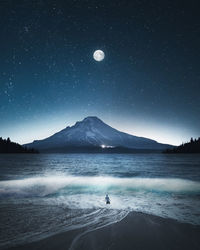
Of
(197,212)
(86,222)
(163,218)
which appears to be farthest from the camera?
(197,212)

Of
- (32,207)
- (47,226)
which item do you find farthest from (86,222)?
(32,207)

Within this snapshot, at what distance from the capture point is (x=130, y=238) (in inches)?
208

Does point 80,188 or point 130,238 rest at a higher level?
point 130,238

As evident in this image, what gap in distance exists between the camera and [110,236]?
17.6 ft

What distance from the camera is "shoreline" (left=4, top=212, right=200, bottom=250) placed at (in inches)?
189

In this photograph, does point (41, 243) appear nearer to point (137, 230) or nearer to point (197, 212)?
point (137, 230)

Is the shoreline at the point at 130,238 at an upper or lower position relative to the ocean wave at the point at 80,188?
upper

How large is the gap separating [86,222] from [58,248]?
206 centimetres

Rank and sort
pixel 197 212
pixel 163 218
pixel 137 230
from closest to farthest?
pixel 137 230 → pixel 163 218 → pixel 197 212

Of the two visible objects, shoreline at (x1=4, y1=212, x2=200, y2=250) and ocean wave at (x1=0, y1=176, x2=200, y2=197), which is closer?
shoreline at (x1=4, y1=212, x2=200, y2=250)

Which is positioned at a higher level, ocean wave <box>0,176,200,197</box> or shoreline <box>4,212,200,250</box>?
shoreline <box>4,212,200,250</box>

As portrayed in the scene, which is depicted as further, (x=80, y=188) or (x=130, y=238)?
(x=80, y=188)

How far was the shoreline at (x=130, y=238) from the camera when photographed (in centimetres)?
480

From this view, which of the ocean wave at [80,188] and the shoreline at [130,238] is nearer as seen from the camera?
Result: the shoreline at [130,238]
